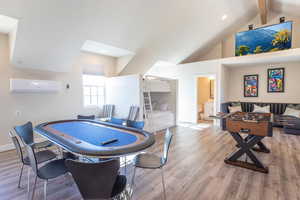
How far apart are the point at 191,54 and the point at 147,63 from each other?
228cm

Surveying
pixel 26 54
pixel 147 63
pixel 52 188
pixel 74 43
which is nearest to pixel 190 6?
pixel 147 63

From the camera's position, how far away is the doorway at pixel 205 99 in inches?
307

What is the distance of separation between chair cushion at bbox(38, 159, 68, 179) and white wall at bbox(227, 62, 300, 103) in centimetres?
732

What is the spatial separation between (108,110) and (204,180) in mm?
3925

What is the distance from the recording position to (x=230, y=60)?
19.9 ft

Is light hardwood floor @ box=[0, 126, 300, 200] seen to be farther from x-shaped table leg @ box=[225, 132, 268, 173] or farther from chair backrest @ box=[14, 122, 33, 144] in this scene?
chair backrest @ box=[14, 122, 33, 144]

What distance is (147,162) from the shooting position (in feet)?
6.78

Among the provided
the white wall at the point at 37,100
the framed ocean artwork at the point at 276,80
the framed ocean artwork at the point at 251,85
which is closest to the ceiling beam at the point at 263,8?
the framed ocean artwork at the point at 276,80

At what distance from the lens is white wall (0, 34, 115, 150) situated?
3730 mm

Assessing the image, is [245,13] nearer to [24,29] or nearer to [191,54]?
[191,54]

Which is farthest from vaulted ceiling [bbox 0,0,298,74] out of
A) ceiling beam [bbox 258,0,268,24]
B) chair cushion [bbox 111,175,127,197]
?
chair cushion [bbox 111,175,127,197]

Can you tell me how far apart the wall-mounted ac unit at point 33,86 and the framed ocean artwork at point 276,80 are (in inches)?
298

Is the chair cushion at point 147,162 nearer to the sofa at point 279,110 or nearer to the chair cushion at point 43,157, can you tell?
the chair cushion at point 43,157

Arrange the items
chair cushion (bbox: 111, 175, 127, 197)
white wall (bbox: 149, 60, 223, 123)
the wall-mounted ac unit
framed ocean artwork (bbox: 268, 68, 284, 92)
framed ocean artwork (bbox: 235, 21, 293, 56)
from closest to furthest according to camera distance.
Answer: chair cushion (bbox: 111, 175, 127, 197), the wall-mounted ac unit, framed ocean artwork (bbox: 235, 21, 293, 56), framed ocean artwork (bbox: 268, 68, 284, 92), white wall (bbox: 149, 60, 223, 123)
